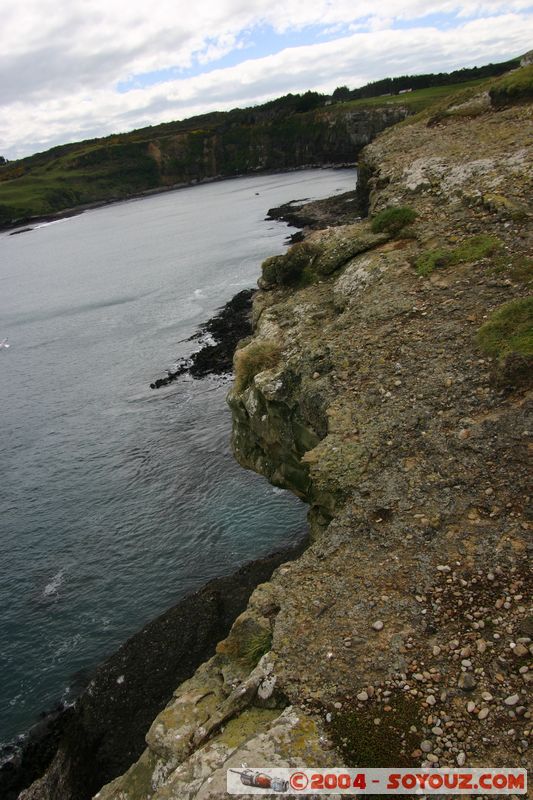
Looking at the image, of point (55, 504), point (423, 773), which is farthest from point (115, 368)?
point (423, 773)

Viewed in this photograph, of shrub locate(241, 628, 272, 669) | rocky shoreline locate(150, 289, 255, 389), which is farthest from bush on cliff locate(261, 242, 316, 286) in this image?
rocky shoreline locate(150, 289, 255, 389)

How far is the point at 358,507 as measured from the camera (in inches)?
495

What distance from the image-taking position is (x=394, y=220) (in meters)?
22.4

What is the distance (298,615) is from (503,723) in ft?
13.1

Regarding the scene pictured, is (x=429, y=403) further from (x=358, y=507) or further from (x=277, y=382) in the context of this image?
(x=277, y=382)

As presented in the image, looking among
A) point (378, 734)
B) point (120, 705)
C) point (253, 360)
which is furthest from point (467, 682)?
point (253, 360)

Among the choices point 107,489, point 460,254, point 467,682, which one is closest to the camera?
point 467,682

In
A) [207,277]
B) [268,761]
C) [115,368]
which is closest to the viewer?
[268,761]

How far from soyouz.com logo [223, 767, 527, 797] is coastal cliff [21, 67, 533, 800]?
15 centimetres

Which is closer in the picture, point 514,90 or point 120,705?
point 120,705

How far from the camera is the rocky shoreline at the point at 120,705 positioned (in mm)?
16172

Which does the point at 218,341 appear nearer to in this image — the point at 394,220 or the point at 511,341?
the point at 394,220

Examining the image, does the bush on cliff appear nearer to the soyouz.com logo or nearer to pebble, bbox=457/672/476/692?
pebble, bbox=457/672/476/692

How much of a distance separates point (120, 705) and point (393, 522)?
12.1m
